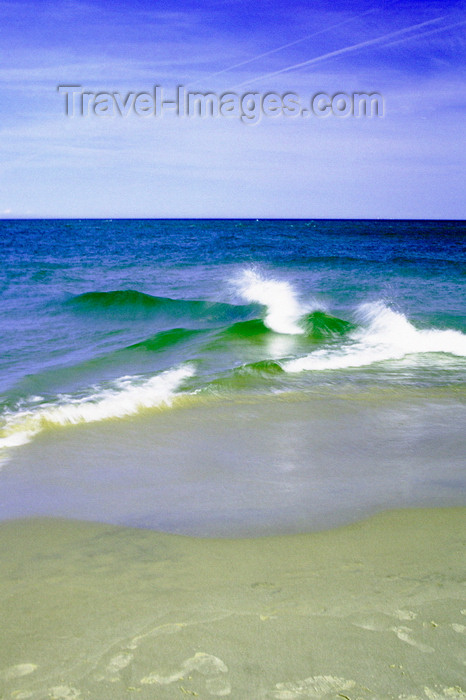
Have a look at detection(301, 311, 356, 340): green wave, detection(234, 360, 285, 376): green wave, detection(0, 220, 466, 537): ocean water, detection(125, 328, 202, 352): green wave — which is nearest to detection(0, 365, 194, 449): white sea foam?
detection(0, 220, 466, 537): ocean water

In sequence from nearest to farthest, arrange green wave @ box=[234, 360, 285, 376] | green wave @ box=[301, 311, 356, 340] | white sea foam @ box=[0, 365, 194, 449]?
white sea foam @ box=[0, 365, 194, 449] < green wave @ box=[234, 360, 285, 376] < green wave @ box=[301, 311, 356, 340]

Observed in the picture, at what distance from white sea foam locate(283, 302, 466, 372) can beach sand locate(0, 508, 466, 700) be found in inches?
192

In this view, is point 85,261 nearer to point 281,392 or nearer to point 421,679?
point 281,392

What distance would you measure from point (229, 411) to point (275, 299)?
31.0ft

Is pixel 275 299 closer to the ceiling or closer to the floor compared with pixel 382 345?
closer to the ceiling

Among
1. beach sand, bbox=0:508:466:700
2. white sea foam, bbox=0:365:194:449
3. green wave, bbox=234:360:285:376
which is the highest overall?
green wave, bbox=234:360:285:376

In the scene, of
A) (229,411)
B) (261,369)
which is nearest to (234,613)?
(229,411)

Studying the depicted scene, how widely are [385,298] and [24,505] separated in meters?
13.4

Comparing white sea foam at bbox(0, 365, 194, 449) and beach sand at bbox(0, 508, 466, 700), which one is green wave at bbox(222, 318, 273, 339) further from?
beach sand at bbox(0, 508, 466, 700)

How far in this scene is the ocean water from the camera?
407cm

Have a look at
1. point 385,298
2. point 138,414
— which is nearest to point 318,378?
point 138,414

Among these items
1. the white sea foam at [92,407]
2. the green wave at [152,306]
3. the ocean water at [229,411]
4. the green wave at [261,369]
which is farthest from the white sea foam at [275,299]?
the white sea foam at [92,407]

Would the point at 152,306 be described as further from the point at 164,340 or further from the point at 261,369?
the point at 261,369

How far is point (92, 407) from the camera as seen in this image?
20.5ft
